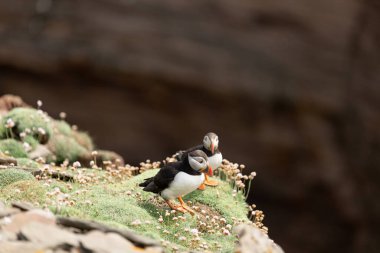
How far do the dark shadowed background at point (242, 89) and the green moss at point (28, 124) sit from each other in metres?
11.1

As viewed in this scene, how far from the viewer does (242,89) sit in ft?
82.9

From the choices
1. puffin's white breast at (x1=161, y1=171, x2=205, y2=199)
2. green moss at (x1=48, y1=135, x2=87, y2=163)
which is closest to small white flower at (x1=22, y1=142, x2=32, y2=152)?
green moss at (x1=48, y1=135, x2=87, y2=163)

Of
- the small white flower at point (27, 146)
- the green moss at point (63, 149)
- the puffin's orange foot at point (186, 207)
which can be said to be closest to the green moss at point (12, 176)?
the small white flower at point (27, 146)

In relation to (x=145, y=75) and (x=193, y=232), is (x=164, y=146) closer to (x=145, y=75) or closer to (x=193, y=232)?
(x=145, y=75)

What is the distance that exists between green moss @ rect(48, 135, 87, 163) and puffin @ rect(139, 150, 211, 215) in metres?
4.59

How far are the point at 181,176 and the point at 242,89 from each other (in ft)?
52.4

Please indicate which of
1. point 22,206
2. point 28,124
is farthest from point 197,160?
point 28,124

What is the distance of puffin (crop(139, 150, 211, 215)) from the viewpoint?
9.50 m

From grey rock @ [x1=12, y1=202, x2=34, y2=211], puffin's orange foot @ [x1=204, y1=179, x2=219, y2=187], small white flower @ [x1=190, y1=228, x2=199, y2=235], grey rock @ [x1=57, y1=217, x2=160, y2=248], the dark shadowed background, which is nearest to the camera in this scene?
grey rock @ [x1=57, y1=217, x2=160, y2=248]

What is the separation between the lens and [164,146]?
25.8 meters

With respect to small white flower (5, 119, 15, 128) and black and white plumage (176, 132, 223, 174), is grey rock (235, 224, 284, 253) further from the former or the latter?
small white flower (5, 119, 15, 128)

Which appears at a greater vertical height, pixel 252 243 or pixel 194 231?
pixel 194 231

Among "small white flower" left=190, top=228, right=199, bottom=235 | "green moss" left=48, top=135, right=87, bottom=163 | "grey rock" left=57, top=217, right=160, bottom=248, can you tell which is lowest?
"grey rock" left=57, top=217, right=160, bottom=248

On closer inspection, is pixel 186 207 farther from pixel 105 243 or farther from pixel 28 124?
pixel 28 124
